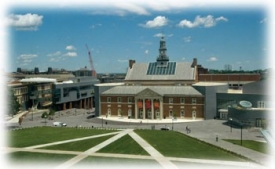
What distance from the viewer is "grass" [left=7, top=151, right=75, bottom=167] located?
103ft

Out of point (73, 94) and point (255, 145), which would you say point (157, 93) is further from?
point (73, 94)

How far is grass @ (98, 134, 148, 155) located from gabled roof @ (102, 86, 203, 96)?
23408 millimetres

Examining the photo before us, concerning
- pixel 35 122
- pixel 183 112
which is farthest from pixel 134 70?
pixel 35 122

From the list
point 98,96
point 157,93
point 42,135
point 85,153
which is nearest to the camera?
point 85,153

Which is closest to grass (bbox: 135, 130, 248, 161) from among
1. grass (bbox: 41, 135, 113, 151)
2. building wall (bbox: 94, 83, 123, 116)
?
grass (bbox: 41, 135, 113, 151)

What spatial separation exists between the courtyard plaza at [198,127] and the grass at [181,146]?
5.41 ft

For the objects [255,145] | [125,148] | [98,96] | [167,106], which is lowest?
[255,145]

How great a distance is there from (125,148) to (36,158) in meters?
9.29

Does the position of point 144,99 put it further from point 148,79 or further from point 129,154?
point 129,154

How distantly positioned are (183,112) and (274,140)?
3523 cm

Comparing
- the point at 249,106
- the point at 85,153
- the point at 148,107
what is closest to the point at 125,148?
the point at 85,153

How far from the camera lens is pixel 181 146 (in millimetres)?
36656

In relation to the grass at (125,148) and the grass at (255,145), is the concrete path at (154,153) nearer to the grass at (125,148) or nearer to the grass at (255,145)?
the grass at (125,148)

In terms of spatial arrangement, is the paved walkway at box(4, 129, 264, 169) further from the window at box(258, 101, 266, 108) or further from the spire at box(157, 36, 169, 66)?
the spire at box(157, 36, 169, 66)
